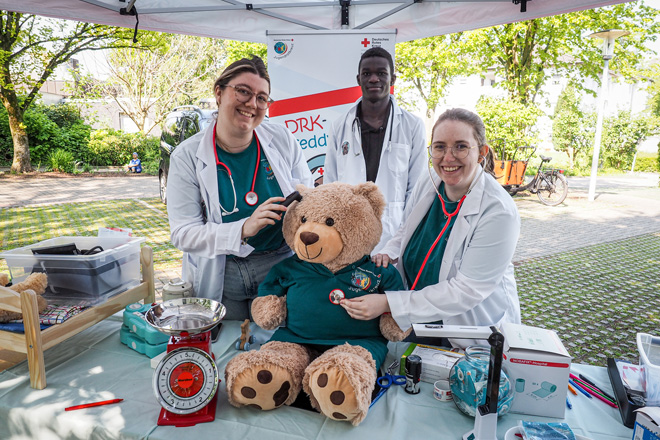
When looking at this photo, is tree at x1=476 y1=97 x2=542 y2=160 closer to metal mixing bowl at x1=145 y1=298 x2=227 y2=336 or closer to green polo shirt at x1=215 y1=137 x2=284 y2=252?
green polo shirt at x1=215 y1=137 x2=284 y2=252

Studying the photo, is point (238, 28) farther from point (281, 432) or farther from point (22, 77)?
point (22, 77)

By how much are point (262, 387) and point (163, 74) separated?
62.8 ft

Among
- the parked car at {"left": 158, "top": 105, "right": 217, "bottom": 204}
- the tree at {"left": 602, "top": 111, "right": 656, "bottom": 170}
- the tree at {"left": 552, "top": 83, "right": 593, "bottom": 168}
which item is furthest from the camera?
the tree at {"left": 602, "top": 111, "right": 656, "bottom": 170}

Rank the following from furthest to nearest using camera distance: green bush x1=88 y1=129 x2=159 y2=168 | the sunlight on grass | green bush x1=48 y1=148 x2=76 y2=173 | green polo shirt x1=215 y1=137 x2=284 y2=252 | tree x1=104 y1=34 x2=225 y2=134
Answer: tree x1=104 y1=34 x2=225 y2=134 < green bush x1=88 y1=129 x2=159 y2=168 < green bush x1=48 y1=148 x2=76 y2=173 < the sunlight on grass < green polo shirt x1=215 y1=137 x2=284 y2=252

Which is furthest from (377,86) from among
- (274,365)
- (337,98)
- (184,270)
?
(274,365)

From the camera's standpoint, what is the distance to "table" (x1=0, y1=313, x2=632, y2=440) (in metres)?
1.25

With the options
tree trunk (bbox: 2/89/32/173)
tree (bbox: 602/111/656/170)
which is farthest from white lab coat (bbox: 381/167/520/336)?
tree (bbox: 602/111/656/170)

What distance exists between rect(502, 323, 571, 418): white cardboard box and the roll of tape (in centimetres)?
20

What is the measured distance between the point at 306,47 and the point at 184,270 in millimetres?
2420

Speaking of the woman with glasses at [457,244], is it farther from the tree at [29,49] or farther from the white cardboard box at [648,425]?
the tree at [29,49]

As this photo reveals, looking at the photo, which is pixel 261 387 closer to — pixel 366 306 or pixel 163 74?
pixel 366 306

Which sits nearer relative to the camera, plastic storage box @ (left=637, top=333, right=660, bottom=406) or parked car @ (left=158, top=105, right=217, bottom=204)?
plastic storage box @ (left=637, top=333, right=660, bottom=406)

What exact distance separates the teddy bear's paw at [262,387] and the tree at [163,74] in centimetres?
1696

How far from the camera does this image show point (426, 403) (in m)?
1.39
